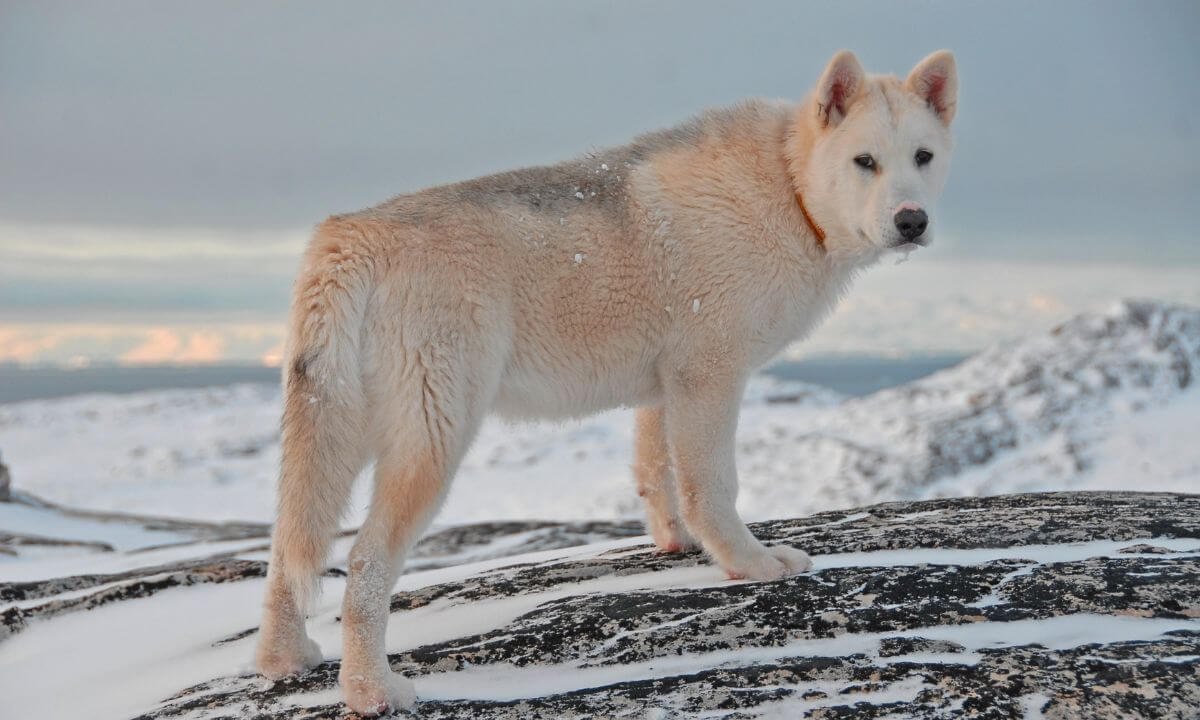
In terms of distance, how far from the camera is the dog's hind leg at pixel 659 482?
6988mm

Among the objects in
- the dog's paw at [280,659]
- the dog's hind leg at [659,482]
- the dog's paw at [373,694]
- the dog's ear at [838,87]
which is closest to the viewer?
the dog's paw at [373,694]

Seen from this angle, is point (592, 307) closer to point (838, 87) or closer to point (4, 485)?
point (838, 87)

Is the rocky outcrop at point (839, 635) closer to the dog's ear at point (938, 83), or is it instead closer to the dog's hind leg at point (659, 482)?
the dog's hind leg at point (659, 482)

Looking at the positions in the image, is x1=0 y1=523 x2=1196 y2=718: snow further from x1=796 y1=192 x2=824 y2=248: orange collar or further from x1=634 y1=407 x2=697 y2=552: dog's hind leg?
Result: x1=796 y1=192 x2=824 y2=248: orange collar

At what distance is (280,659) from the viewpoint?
17.8 feet

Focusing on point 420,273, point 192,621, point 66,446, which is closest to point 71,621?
point 192,621

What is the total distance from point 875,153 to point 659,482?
2.67 m

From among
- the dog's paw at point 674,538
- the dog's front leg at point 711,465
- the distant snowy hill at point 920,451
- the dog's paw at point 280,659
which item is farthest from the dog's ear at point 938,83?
→ the distant snowy hill at point 920,451

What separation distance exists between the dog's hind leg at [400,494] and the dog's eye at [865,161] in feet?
9.06

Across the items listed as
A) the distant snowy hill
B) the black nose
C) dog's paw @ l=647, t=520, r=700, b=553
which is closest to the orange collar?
the black nose

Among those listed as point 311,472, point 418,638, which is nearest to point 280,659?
point 418,638

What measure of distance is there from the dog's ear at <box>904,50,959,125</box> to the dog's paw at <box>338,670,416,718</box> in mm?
4857

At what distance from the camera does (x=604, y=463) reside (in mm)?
26781

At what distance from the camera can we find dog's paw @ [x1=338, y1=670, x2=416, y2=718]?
4746 mm
